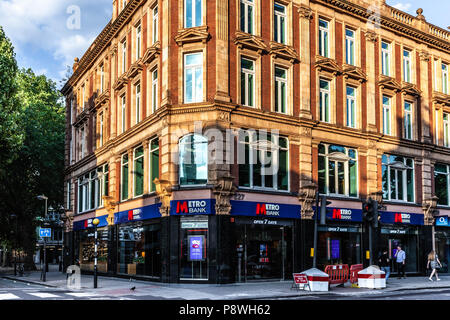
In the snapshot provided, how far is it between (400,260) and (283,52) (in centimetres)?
1343

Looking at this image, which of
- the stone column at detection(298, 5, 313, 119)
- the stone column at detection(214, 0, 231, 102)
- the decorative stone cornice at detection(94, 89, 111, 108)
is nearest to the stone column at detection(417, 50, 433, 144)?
the stone column at detection(298, 5, 313, 119)

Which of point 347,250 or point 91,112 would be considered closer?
point 347,250

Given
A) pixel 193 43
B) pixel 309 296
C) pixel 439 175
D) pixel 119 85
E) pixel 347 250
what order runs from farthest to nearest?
pixel 439 175 < pixel 119 85 < pixel 347 250 < pixel 193 43 < pixel 309 296

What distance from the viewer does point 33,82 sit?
182 ft

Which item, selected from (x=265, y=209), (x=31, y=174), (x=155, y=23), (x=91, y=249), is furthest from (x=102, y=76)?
(x=265, y=209)

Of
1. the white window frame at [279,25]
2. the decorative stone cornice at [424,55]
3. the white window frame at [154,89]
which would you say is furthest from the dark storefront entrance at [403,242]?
the white window frame at [154,89]

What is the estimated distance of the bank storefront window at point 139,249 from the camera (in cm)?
2747

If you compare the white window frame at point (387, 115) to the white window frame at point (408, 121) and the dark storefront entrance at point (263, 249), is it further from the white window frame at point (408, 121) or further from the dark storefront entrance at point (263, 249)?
the dark storefront entrance at point (263, 249)

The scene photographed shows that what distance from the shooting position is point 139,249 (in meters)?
29.7

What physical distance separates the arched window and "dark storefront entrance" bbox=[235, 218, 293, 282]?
2.85 m

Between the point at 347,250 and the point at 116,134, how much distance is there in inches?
646

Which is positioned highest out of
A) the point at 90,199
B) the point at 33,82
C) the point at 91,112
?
the point at 33,82
